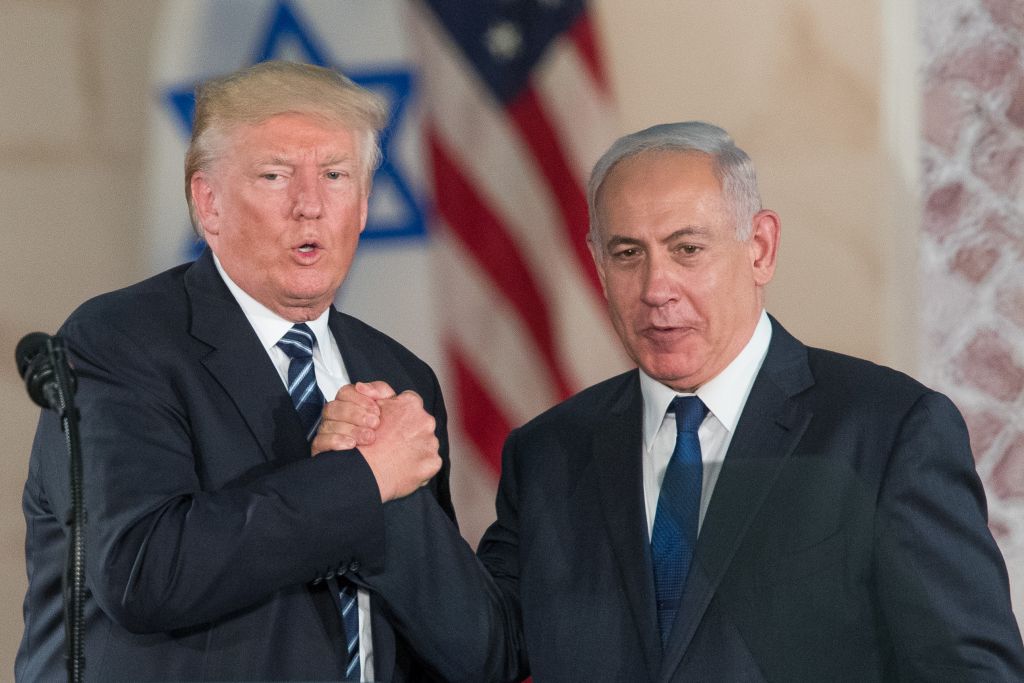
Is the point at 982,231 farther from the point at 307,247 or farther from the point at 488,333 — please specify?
the point at 307,247

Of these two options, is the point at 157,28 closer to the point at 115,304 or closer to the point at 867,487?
the point at 115,304

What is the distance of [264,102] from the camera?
206 centimetres

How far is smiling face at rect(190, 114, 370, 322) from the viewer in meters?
2.05

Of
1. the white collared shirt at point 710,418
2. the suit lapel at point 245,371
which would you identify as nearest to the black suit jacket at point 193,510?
the suit lapel at point 245,371

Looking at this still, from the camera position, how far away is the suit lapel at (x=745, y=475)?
194cm

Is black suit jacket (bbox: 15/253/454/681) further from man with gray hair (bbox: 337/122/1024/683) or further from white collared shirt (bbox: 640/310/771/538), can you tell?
white collared shirt (bbox: 640/310/771/538)

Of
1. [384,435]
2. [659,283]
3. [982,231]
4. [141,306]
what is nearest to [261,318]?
[141,306]

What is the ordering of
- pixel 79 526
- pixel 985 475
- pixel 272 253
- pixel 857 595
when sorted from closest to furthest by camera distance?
pixel 79 526 → pixel 857 595 → pixel 272 253 → pixel 985 475

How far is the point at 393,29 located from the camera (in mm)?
3453

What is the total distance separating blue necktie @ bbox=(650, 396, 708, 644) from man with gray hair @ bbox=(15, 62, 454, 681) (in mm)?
338

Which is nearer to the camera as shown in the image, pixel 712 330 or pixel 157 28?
pixel 712 330

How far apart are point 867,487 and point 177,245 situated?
202cm

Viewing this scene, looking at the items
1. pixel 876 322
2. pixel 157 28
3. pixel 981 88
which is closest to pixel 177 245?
pixel 157 28

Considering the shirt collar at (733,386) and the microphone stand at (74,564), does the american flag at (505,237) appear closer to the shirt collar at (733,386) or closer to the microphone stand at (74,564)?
the shirt collar at (733,386)
